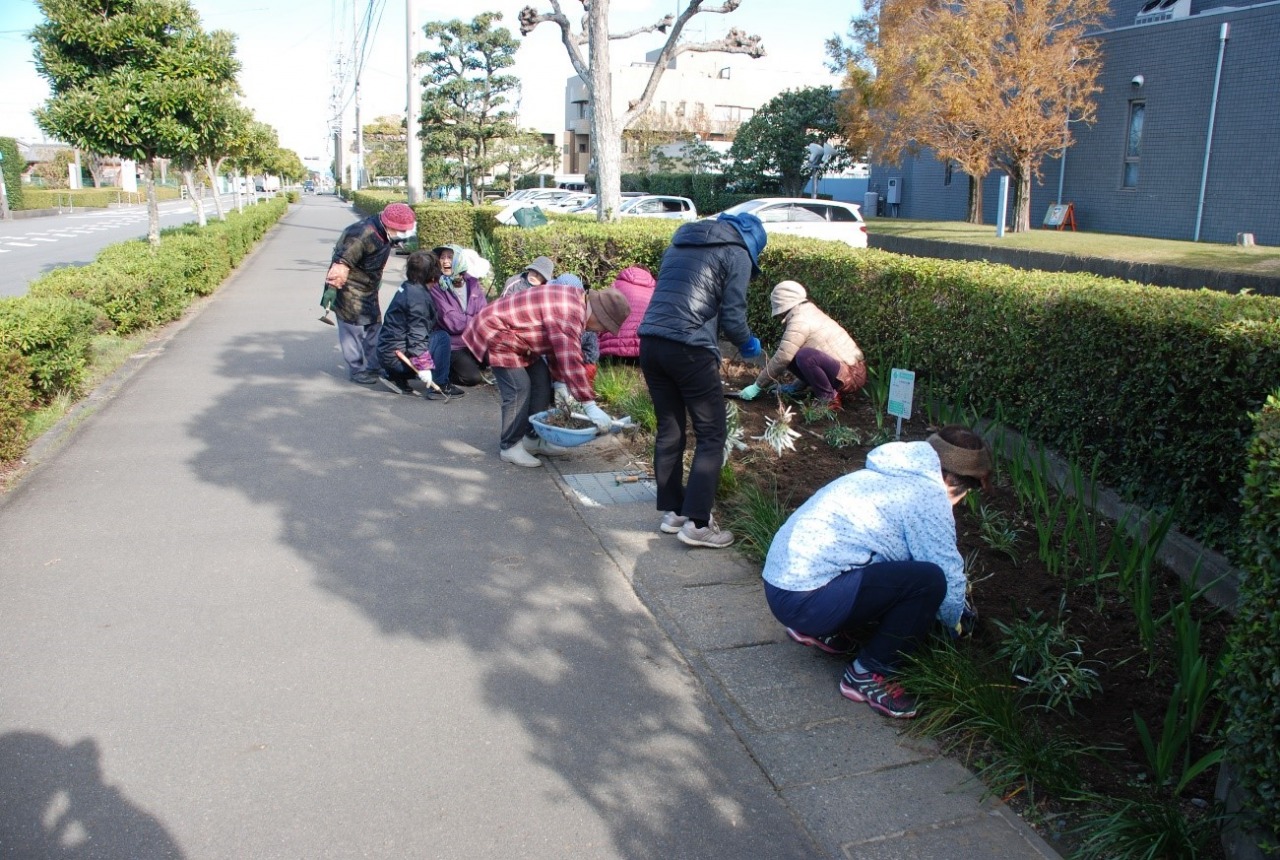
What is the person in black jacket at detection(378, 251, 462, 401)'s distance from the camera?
8.67 metres

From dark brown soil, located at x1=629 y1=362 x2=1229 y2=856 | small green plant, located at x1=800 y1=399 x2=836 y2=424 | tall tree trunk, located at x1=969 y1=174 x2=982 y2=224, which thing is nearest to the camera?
dark brown soil, located at x1=629 y1=362 x2=1229 y2=856

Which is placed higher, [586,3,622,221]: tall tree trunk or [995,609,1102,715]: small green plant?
[586,3,622,221]: tall tree trunk

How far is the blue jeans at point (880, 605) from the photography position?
12.0ft

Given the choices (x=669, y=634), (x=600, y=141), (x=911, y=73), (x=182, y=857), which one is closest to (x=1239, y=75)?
(x=911, y=73)

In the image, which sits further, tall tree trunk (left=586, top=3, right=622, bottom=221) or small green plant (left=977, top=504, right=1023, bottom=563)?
tall tree trunk (left=586, top=3, right=622, bottom=221)

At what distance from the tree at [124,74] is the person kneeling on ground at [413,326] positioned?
7.91 meters

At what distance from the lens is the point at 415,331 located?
8.77 metres

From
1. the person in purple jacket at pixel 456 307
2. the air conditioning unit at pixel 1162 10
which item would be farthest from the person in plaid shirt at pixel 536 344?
the air conditioning unit at pixel 1162 10

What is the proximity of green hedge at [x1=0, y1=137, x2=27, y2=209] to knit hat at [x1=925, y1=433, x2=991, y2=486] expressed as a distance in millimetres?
53506

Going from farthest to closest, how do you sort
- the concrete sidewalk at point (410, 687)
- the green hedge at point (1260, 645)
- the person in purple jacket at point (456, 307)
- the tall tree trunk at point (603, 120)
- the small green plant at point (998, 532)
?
the tall tree trunk at point (603, 120)
the person in purple jacket at point (456, 307)
the small green plant at point (998, 532)
the concrete sidewalk at point (410, 687)
the green hedge at point (1260, 645)

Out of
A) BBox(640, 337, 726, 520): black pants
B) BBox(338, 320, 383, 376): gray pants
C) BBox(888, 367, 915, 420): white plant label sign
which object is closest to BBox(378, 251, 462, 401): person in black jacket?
BBox(338, 320, 383, 376): gray pants

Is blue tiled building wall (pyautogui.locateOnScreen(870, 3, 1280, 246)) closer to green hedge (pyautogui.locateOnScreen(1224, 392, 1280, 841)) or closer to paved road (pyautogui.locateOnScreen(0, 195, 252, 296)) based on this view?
green hedge (pyautogui.locateOnScreen(1224, 392, 1280, 841))

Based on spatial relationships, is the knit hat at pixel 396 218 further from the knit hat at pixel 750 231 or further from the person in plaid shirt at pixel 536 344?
the knit hat at pixel 750 231

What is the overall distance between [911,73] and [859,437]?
18.7m
